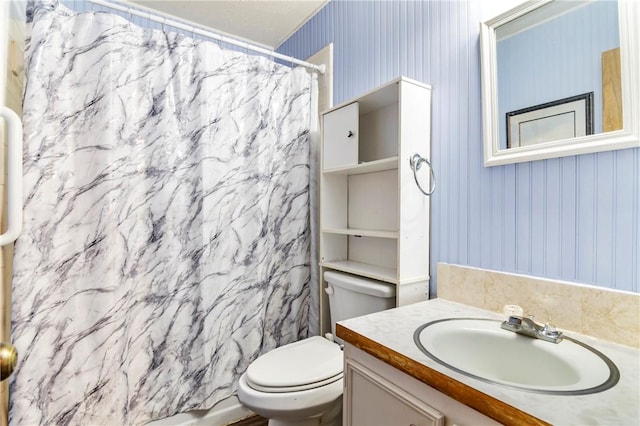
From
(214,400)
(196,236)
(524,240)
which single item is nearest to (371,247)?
(524,240)

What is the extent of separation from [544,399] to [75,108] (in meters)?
1.82

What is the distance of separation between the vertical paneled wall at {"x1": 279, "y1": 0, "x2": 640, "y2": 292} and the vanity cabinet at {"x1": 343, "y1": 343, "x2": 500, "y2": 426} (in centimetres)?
57

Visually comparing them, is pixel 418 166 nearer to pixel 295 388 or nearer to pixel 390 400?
pixel 390 400

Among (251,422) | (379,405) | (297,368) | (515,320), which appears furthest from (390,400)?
(251,422)

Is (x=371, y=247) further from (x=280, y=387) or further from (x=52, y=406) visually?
(x=52, y=406)

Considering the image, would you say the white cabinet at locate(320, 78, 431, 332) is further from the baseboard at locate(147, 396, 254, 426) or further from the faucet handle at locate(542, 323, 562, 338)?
the baseboard at locate(147, 396, 254, 426)

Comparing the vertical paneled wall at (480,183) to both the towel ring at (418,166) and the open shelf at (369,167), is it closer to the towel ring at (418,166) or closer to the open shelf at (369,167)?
the towel ring at (418,166)

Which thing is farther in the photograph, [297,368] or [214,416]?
[214,416]

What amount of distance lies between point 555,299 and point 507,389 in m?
0.49

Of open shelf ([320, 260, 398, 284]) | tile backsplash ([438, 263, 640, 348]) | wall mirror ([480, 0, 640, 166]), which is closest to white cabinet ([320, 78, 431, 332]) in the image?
open shelf ([320, 260, 398, 284])

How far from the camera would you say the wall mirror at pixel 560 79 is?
2.86 feet

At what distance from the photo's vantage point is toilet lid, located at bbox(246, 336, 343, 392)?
1198 millimetres

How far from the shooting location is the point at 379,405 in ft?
2.90

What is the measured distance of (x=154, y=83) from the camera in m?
1.52
